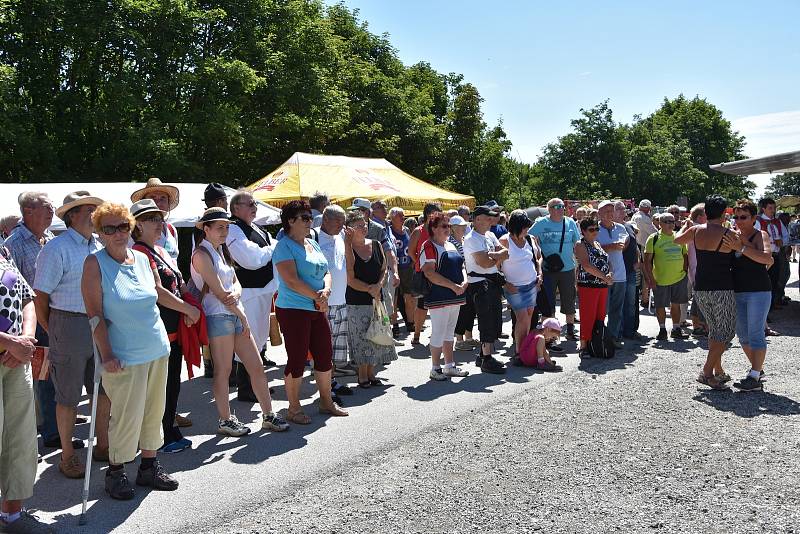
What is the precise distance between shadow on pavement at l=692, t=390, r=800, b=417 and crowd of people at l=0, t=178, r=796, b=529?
18 centimetres

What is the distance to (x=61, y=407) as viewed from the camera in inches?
197

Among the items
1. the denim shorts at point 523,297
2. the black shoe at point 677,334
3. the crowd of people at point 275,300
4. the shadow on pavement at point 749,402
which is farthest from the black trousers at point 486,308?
the black shoe at point 677,334

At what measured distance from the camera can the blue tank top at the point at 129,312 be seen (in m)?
4.38

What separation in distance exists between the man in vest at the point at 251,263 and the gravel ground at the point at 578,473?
1.87 m

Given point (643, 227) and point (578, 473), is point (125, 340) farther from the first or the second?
point (643, 227)

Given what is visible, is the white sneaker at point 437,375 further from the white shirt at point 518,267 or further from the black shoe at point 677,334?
the black shoe at point 677,334

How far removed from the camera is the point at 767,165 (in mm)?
15391

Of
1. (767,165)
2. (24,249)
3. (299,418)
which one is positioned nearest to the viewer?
(24,249)

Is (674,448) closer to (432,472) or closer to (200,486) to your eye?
(432,472)

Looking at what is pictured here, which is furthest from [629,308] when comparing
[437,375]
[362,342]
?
[362,342]

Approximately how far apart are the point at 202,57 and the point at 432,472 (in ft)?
69.8

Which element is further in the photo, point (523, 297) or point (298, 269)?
point (523, 297)

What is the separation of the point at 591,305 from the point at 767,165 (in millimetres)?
8893

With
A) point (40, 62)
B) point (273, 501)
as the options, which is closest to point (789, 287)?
point (273, 501)
